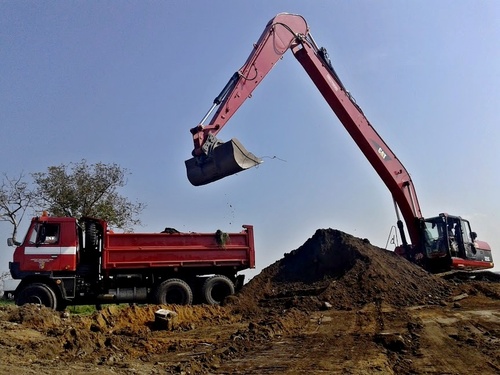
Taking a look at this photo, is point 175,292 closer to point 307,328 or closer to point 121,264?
point 121,264

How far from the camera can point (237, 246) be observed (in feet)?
53.4

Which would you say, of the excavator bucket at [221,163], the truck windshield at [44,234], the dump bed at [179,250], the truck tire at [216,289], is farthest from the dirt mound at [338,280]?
the truck windshield at [44,234]

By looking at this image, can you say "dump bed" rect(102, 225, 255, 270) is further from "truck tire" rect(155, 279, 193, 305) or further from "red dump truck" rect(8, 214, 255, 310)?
"truck tire" rect(155, 279, 193, 305)

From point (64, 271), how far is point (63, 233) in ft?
3.67

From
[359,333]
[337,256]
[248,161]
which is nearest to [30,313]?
[248,161]

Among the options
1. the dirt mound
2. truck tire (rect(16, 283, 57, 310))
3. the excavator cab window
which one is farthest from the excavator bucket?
the excavator cab window

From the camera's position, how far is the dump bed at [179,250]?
15102 mm

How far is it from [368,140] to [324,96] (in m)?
2.13

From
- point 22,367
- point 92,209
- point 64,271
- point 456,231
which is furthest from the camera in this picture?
point 92,209

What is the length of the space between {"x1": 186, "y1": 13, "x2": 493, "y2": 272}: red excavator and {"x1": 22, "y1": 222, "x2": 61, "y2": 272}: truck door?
616 centimetres

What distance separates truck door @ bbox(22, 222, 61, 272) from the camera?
14.3 metres

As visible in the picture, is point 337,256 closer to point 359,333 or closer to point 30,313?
point 359,333

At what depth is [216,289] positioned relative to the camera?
631 inches

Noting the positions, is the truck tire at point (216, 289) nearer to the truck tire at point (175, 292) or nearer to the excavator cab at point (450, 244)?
the truck tire at point (175, 292)
